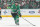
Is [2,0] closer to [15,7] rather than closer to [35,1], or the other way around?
[35,1]

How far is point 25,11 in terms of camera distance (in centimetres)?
1343

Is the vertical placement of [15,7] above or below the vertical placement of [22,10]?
above

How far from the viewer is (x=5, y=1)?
13352 millimetres

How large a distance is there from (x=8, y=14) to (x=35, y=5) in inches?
79.1

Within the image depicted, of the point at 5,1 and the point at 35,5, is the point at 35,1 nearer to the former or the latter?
the point at 35,5

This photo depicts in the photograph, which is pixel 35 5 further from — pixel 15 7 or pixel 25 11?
pixel 15 7

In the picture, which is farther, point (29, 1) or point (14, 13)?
point (29, 1)

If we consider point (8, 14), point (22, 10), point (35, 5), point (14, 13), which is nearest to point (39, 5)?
point (35, 5)

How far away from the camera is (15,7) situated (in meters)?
8.22

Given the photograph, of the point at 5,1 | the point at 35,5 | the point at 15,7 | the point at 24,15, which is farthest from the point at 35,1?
the point at 15,7

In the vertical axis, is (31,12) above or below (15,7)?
below

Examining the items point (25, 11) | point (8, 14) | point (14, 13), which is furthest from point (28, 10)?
point (14, 13)

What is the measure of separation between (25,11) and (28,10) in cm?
23

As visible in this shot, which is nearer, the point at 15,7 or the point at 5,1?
the point at 15,7
